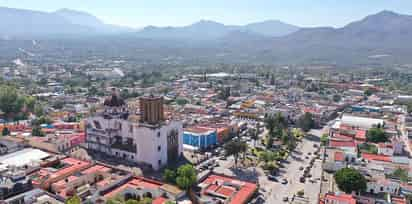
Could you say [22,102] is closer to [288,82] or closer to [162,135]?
[162,135]

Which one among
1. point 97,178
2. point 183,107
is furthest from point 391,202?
point 183,107

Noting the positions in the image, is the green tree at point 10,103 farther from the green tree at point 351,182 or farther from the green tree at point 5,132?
the green tree at point 351,182

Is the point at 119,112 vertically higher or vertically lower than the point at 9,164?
higher

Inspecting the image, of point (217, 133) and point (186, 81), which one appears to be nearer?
point (217, 133)

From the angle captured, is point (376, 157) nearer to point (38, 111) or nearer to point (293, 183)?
point (293, 183)

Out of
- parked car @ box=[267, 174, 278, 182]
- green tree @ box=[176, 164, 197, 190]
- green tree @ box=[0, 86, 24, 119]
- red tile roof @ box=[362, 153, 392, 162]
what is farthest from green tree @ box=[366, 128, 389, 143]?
green tree @ box=[0, 86, 24, 119]

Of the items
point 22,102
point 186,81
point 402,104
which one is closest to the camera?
point 22,102

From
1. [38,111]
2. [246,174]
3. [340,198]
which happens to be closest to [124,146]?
[246,174]
